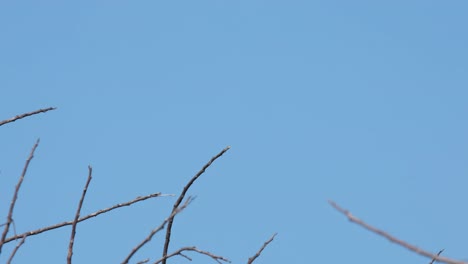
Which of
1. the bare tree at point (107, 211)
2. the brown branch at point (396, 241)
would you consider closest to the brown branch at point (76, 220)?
the bare tree at point (107, 211)

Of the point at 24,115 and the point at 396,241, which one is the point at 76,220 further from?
the point at 396,241

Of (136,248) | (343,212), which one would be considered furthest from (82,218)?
(343,212)

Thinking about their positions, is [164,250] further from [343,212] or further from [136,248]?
[343,212]

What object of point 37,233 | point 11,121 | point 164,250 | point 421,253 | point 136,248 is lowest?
point 421,253

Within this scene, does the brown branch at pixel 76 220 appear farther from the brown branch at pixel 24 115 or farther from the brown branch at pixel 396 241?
the brown branch at pixel 396 241

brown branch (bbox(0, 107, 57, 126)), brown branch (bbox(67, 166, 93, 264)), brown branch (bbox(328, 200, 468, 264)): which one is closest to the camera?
brown branch (bbox(328, 200, 468, 264))

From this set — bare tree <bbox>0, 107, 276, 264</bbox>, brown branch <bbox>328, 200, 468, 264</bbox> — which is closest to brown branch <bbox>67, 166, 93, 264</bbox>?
bare tree <bbox>0, 107, 276, 264</bbox>

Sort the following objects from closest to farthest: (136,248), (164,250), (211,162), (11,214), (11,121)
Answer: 1. (136,248)
2. (11,214)
3. (164,250)
4. (211,162)
5. (11,121)

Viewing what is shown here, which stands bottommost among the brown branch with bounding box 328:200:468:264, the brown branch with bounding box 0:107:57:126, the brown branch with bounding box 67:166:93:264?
the brown branch with bounding box 328:200:468:264

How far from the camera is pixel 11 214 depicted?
1677 millimetres

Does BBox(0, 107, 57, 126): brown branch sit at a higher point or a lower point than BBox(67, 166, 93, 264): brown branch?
higher

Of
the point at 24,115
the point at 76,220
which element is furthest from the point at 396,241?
the point at 24,115

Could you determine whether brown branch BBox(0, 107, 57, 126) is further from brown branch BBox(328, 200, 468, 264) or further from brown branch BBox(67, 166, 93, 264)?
brown branch BBox(328, 200, 468, 264)

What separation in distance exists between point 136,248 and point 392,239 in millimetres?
723
